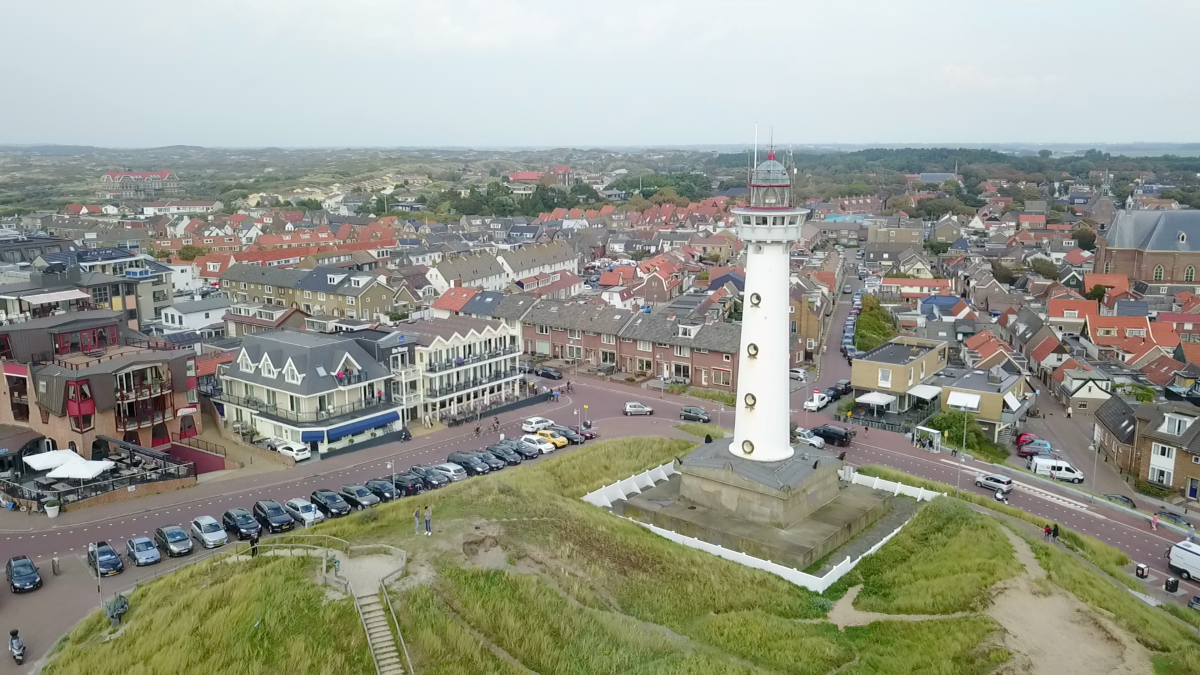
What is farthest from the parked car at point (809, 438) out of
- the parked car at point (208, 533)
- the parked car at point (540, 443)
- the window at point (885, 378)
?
the parked car at point (208, 533)

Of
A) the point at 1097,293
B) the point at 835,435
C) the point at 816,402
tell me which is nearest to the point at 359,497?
the point at 835,435

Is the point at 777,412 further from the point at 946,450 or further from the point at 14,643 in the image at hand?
the point at 14,643

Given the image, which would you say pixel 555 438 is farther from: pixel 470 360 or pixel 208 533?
pixel 208 533

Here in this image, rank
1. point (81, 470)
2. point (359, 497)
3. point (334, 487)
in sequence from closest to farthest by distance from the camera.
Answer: point (81, 470)
point (359, 497)
point (334, 487)

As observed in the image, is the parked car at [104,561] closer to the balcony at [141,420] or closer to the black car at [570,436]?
the balcony at [141,420]

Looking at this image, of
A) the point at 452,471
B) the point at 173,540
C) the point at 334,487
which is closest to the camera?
the point at 173,540

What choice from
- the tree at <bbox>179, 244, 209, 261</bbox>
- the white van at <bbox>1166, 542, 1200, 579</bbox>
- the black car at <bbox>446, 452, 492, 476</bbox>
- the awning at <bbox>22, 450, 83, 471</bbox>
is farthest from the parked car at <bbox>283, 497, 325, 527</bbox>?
the tree at <bbox>179, 244, 209, 261</bbox>
